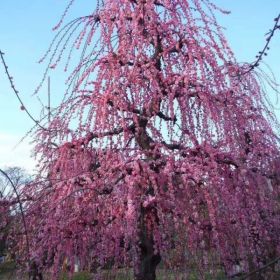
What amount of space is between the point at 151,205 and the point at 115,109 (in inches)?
35.9

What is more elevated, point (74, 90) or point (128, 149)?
point (74, 90)

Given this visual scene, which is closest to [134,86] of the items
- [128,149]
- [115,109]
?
[115,109]

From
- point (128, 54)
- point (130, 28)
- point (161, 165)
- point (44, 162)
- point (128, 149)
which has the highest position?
point (130, 28)

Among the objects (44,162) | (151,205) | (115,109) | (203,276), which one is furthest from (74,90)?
(203,276)

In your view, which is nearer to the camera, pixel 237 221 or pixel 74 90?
pixel 237 221

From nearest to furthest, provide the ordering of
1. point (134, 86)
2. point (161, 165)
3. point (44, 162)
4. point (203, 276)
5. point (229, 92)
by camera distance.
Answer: point (203, 276)
point (161, 165)
point (134, 86)
point (229, 92)
point (44, 162)

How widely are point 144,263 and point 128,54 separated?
5.95 feet

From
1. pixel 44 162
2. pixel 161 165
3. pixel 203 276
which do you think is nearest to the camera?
pixel 203 276

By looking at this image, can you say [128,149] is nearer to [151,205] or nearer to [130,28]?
[151,205]

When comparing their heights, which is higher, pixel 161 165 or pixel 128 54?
pixel 128 54

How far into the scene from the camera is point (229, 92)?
372cm

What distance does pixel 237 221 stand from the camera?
2.95 metres

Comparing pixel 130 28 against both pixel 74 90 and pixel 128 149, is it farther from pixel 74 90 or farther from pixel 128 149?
pixel 128 149

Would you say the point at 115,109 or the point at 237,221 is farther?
the point at 115,109
